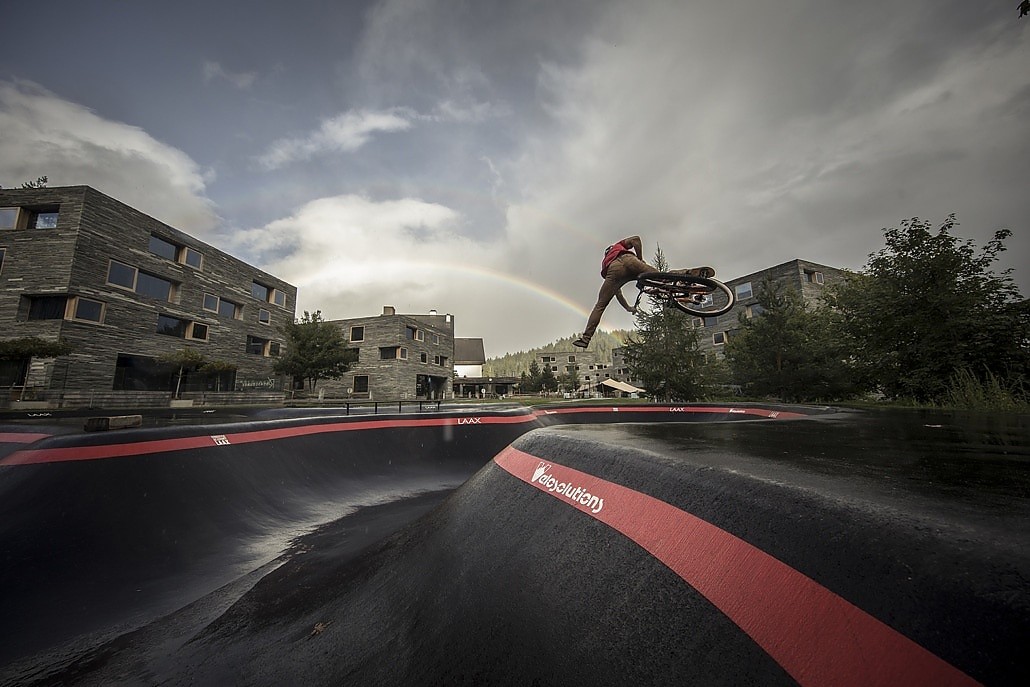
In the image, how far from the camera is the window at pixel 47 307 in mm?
20047

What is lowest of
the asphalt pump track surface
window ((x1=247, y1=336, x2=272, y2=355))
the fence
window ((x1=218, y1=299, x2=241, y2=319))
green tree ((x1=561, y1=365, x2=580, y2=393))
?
the asphalt pump track surface

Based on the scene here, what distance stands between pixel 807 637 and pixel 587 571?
0.85 meters

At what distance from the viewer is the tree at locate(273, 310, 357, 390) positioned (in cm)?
2808

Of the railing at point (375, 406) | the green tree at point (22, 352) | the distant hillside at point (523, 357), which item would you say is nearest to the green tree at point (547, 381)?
the railing at point (375, 406)

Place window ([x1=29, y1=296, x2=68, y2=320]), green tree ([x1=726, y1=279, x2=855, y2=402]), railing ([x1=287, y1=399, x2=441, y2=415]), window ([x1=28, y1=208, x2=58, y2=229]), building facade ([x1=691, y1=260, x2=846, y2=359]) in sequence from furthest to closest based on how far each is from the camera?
building facade ([x1=691, y1=260, x2=846, y2=359]), window ([x1=28, y1=208, x2=58, y2=229]), window ([x1=29, y1=296, x2=68, y2=320]), green tree ([x1=726, y1=279, x2=855, y2=402]), railing ([x1=287, y1=399, x2=441, y2=415])

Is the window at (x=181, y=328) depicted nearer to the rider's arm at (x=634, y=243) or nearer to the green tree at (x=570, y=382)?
the rider's arm at (x=634, y=243)

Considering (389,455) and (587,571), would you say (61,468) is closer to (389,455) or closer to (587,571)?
(389,455)

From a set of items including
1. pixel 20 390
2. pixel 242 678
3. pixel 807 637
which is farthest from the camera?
pixel 20 390

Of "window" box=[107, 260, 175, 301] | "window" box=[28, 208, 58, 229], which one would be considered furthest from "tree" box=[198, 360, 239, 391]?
"window" box=[28, 208, 58, 229]

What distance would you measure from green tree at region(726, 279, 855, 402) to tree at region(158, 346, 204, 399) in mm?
30949

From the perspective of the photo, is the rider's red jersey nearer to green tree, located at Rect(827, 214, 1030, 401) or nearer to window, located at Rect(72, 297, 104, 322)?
green tree, located at Rect(827, 214, 1030, 401)

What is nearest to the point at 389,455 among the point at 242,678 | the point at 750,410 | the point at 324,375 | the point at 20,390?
the point at 242,678

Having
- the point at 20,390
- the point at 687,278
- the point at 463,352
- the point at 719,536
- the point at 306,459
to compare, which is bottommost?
the point at 306,459

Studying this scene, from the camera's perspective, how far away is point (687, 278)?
23.9ft
